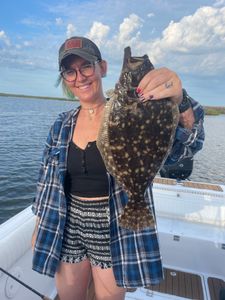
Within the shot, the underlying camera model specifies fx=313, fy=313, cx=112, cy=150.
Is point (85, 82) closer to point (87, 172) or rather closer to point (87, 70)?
point (87, 70)

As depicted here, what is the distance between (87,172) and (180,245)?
3043mm

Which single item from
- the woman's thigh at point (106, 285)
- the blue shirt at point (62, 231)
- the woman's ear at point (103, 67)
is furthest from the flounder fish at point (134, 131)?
the woman's thigh at point (106, 285)

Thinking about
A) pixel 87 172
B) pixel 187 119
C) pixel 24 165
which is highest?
pixel 187 119

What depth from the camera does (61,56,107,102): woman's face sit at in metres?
2.20

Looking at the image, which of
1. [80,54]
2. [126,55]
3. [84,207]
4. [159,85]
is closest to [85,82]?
[80,54]

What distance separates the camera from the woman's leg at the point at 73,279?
2.58 m

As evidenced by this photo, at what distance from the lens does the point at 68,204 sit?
96.7 inches

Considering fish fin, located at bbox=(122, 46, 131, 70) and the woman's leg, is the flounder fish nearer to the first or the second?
fish fin, located at bbox=(122, 46, 131, 70)

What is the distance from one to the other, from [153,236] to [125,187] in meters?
0.53

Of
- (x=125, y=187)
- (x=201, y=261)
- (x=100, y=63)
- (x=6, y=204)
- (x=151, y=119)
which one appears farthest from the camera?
(x=6, y=204)

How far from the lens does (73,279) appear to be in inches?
104

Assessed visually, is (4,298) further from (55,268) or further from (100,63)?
(100,63)

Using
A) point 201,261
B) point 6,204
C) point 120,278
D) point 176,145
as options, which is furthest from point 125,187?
point 6,204

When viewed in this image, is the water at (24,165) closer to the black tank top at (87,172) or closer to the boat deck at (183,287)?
the boat deck at (183,287)
